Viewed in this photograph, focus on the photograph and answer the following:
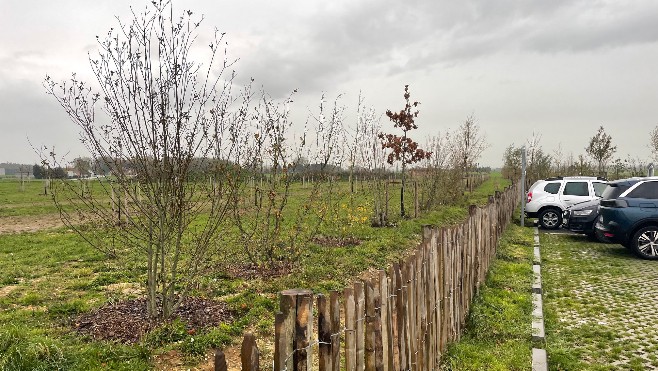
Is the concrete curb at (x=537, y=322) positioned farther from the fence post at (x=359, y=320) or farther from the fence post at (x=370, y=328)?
the fence post at (x=359, y=320)

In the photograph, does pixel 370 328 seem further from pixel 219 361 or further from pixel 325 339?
pixel 219 361

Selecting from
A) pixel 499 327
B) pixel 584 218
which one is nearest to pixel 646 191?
pixel 584 218

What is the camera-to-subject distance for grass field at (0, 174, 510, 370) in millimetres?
4156

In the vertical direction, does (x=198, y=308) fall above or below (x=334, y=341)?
below

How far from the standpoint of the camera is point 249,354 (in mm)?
1772

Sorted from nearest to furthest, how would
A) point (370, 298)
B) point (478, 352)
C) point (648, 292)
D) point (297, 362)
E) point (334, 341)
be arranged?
point (297, 362), point (334, 341), point (370, 298), point (478, 352), point (648, 292)

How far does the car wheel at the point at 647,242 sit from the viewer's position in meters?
9.32

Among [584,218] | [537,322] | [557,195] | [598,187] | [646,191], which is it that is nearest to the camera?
[537,322]

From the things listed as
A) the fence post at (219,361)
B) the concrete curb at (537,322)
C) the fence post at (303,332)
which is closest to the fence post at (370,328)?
the fence post at (303,332)

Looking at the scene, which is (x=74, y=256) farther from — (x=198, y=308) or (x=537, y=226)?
(x=537, y=226)

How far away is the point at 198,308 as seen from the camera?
5797 mm

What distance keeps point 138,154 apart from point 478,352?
4.26m

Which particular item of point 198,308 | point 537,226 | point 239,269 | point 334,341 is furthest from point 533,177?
point 334,341

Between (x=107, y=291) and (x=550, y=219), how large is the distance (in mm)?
13206
